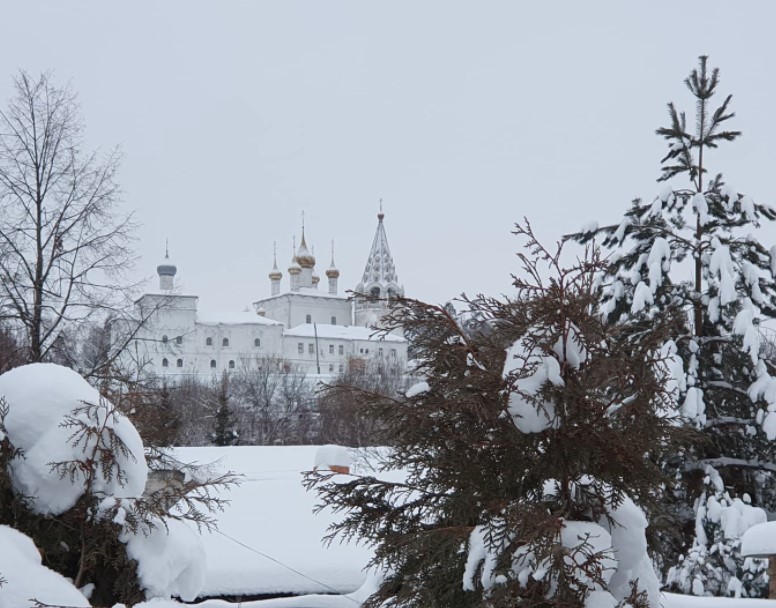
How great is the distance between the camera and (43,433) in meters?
6.12

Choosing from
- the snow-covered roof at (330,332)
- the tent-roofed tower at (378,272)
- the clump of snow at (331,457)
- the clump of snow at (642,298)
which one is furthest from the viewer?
the tent-roofed tower at (378,272)

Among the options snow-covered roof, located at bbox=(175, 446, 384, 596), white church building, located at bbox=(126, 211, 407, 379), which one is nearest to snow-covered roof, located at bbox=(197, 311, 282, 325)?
white church building, located at bbox=(126, 211, 407, 379)

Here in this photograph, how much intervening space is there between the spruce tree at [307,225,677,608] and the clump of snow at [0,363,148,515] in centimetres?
227

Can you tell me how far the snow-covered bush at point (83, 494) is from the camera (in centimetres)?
600

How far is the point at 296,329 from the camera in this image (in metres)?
96.6

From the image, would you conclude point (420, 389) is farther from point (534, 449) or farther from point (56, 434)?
point (56, 434)

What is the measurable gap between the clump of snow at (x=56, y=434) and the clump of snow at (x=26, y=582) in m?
1.39

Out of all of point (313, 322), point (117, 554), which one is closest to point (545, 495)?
point (117, 554)

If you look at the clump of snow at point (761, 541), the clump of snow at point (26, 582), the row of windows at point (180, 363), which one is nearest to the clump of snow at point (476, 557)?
the clump of snow at point (26, 582)

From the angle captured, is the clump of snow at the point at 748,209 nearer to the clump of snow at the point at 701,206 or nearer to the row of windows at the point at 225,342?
the clump of snow at the point at 701,206

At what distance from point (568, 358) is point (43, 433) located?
3.73 m

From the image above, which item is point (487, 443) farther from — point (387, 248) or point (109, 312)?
point (387, 248)

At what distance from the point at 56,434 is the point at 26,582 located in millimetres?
1942

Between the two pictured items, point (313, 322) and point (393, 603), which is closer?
point (393, 603)
